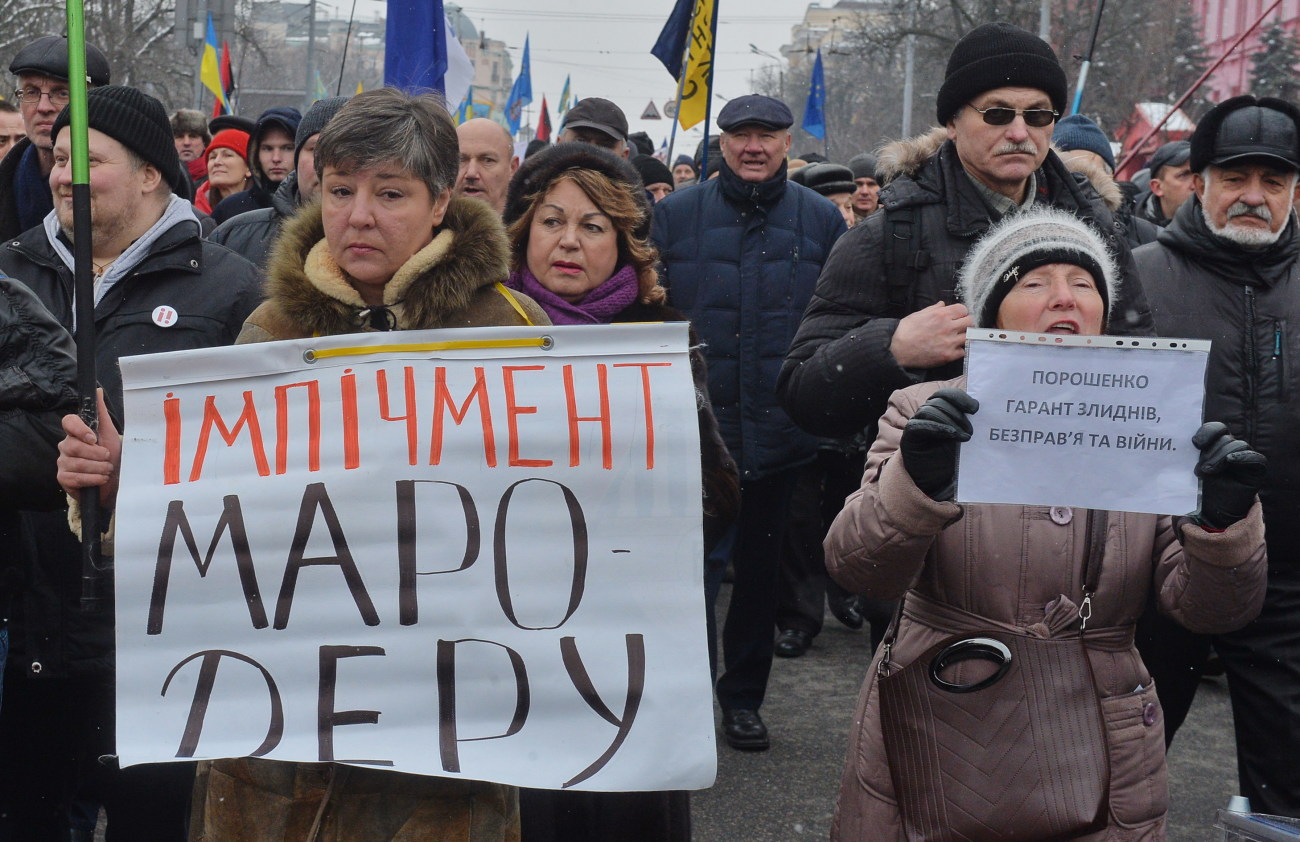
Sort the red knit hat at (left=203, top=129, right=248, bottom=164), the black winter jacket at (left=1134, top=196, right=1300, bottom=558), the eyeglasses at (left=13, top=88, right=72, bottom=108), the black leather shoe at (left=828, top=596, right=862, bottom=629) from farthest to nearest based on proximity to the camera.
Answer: the red knit hat at (left=203, top=129, right=248, bottom=164), the black leather shoe at (left=828, top=596, right=862, bottom=629), the eyeglasses at (left=13, top=88, right=72, bottom=108), the black winter jacket at (left=1134, top=196, right=1300, bottom=558)

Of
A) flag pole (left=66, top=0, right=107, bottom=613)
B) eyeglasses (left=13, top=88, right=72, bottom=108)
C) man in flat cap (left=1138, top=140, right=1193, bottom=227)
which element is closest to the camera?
flag pole (left=66, top=0, right=107, bottom=613)

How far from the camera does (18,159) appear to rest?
16.6 ft

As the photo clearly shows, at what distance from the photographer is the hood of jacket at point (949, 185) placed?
11.4 ft

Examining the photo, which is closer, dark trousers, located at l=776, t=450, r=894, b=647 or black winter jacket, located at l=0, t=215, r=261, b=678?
black winter jacket, located at l=0, t=215, r=261, b=678

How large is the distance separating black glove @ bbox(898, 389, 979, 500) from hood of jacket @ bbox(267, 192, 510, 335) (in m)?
0.90

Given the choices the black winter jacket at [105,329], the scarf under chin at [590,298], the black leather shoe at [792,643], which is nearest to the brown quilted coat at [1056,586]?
the scarf under chin at [590,298]

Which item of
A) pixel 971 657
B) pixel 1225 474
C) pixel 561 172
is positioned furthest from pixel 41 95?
pixel 1225 474

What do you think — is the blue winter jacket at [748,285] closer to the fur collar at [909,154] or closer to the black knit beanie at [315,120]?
the black knit beanie at [315,120]

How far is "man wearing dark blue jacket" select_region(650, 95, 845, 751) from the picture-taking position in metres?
5.21

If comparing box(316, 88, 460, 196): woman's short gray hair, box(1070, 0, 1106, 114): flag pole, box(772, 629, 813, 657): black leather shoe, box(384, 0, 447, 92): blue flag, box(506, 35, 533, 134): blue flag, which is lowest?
box(772, 629, 813, 657): black leather shoe

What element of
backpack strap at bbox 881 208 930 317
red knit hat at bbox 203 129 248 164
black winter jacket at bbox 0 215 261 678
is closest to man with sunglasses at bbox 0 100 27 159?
red knit hat at bbox 203 129 248 164

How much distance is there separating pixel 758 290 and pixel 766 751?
173 centimetres

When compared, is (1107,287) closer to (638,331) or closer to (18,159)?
(638,331)

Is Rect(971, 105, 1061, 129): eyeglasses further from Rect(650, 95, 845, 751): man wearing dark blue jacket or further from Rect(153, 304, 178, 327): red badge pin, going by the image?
Rect(153, 304, 178, 327): red badge pin
